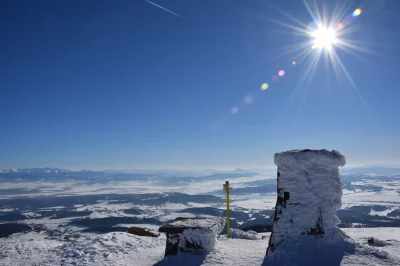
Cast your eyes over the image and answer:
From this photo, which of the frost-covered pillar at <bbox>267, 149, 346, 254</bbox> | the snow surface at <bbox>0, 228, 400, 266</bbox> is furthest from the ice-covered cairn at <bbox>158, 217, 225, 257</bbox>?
the frost-covered pillar at <bbox>267, 149, 346, 254</bbox>

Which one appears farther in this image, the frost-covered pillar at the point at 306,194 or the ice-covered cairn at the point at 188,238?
the ice-covered cairn at the point at 188,238

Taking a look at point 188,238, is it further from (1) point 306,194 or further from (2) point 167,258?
(1) point 306,194

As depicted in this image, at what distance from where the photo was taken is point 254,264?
24.2ft

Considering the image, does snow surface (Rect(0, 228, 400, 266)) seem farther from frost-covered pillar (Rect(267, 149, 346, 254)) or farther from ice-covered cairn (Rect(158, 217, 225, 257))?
frost-covered pillar (Rect(267, 149, 346, 254))

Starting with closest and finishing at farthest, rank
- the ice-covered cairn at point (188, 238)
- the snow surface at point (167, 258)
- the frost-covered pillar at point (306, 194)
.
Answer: the snow surface at point (167, 258), the frost-covered pillar at point (306, 194), the ice-covered cairn at point (188, 238)

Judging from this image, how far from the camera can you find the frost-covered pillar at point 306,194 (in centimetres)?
784

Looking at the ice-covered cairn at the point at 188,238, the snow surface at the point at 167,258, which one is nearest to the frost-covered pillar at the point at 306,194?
the snow surface at the point at 167,258

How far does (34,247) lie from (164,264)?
581 cm

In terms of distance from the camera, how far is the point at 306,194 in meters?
8.07

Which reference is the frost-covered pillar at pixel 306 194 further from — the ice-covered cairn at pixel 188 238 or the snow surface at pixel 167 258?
the ice-covered cairn at pixel 188 238

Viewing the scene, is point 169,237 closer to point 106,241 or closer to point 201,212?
point 106,241

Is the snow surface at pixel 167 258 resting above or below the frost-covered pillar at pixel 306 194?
below

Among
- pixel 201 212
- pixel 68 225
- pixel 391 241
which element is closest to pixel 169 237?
pixel 391 241

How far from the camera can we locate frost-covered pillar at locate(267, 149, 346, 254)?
784cm
